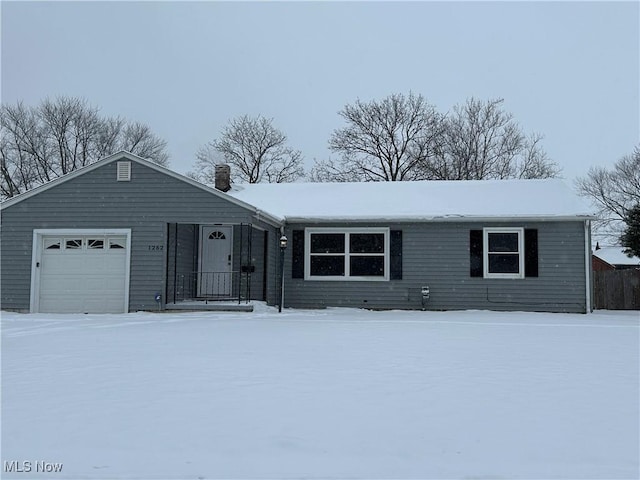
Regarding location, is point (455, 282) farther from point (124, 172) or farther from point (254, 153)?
point (254, 153)

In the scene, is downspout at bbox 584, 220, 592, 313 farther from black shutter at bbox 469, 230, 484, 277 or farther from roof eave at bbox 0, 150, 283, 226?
roof eave at bbox 0, 150, 283, 226

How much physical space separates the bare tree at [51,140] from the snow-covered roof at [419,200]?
2160cm

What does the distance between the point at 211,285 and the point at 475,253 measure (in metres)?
7.11

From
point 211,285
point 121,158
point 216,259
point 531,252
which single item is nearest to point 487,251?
point 531,252

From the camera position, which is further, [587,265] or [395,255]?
[395,255]

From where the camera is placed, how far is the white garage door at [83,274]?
1427 cm

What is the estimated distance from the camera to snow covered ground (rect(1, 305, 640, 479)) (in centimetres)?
358

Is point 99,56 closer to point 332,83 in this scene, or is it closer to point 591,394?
point 332,83

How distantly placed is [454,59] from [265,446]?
42730 millimetres

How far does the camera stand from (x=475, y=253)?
14875 mm

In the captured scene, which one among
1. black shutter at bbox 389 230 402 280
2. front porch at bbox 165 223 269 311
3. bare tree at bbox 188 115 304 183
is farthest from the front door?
bare tree at bbox 188 115 304 183

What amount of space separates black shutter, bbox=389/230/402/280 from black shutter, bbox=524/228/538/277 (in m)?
3.14

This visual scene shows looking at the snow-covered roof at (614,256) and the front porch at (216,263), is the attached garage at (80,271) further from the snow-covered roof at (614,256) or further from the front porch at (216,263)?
the snow-covered roof at (614,256)

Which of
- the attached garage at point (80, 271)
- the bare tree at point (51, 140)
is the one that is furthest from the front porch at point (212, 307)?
the bare tree at point (51, 140)
